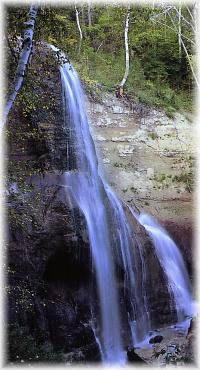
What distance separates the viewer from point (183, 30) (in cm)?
1964

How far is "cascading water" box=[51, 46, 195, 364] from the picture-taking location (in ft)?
27.9

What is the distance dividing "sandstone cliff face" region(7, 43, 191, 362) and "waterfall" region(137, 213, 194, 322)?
0.69 m

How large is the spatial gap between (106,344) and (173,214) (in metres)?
5.75

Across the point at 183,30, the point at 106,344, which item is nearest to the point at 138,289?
the point at 106,344

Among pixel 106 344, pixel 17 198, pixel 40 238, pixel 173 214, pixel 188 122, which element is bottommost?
pixel 106 344

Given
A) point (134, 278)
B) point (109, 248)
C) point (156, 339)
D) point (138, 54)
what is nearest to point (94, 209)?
point (109, 248)

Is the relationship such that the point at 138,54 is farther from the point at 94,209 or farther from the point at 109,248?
the point at 109,248

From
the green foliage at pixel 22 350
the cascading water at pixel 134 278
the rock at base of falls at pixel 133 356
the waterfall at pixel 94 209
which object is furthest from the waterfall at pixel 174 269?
the green foliage at pixel 22 350

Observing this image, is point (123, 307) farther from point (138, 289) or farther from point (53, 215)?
point (53, 215)

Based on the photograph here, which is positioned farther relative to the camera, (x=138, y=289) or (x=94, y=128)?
(x=94, y=128)

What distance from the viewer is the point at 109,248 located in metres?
9.01

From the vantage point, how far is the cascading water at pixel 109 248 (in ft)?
27.9

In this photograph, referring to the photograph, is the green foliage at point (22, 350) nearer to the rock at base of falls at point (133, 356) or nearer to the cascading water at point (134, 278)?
the rock at base of falls at point (133, 356)

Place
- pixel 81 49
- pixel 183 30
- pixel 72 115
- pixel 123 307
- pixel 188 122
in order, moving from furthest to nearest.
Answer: pixel 183 30, pixel 81 49, pixel 188 122, pixel 72 115, pixel 123 307
